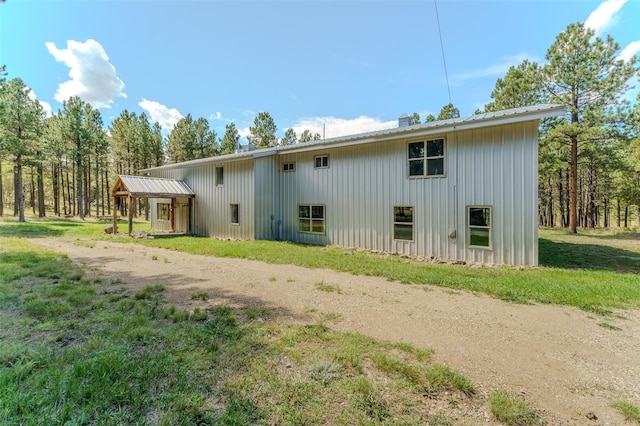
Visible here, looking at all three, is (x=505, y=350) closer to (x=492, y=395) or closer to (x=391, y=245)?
(x=492, y=395)

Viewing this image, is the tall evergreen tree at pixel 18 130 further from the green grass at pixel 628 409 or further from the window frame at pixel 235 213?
the green grass at pixel 628 409

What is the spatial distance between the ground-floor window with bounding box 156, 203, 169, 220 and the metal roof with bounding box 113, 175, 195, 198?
2271 millimetres

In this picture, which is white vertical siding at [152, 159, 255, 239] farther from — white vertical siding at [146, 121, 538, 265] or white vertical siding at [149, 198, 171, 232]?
white vertical siding at [149, 198, 171, 232]

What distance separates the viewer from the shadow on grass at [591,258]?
328 inches

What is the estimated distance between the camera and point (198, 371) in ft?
9.43

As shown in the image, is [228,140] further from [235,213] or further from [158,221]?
[235,213]

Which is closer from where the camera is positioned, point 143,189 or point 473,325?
point 473,325

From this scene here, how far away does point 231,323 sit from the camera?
4113 mm

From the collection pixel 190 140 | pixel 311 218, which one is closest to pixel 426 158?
pixel 311 218

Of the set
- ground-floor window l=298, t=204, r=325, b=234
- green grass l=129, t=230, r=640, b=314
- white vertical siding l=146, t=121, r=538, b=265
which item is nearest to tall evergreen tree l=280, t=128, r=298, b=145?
white vertical siding l=146, t=121, r=538, b=265

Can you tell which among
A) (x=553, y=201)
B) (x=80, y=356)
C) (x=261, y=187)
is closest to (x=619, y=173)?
(x=553, y=201)

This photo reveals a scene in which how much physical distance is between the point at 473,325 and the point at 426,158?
731 cm

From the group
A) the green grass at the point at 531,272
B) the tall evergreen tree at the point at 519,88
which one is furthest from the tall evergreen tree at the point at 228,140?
the tall evergreen tree at the point at 519,88

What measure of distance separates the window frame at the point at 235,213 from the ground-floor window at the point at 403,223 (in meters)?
8.76
